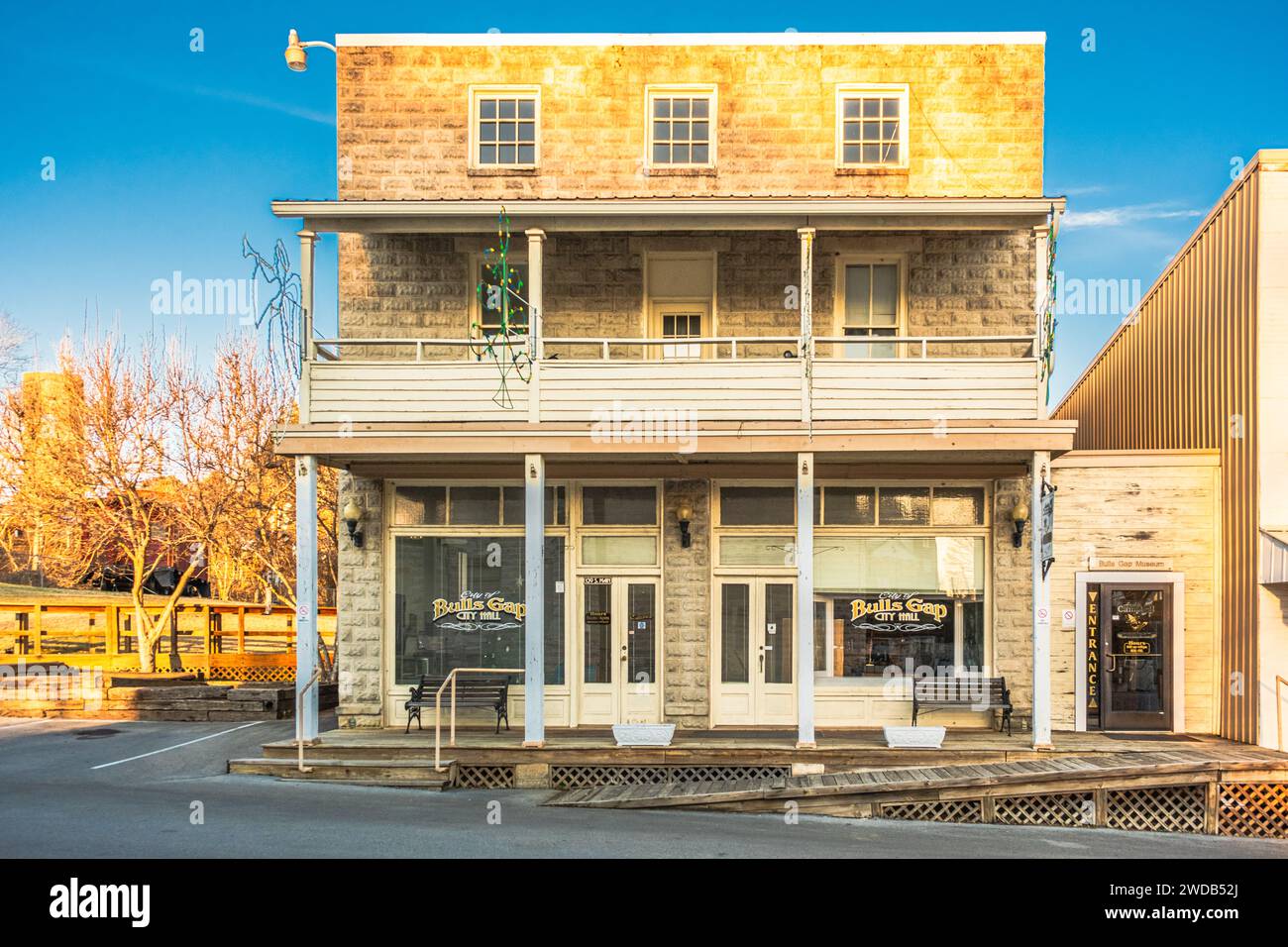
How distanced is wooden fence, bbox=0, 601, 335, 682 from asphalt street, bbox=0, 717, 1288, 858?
28.1ft

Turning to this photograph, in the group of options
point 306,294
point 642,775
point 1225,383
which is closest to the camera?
point 642,775

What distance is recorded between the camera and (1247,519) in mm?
12875

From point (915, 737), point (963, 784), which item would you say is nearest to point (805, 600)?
point (915, 737)

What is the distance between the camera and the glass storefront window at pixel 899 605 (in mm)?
13961

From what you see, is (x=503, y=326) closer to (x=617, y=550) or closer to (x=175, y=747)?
(x=617, y=550)

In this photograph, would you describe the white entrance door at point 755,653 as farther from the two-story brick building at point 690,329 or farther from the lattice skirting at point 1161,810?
the lattice skirting at point 1161,810

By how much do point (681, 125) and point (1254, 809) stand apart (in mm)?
11098

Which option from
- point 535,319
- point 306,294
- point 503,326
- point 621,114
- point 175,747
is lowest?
point 175,747

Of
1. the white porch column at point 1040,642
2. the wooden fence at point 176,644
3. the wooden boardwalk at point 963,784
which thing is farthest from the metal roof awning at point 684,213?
the wooden fence at point 176,644

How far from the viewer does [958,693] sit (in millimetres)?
13781

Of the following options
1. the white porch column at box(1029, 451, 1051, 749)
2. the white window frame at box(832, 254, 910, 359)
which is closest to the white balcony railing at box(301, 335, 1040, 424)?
the white window frame at box(832, 254, 910, 359)

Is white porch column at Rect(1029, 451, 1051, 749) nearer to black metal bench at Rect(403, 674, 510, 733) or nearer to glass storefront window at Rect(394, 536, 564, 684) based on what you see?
glass storefront window at Rect(394, 536, 564, 684)

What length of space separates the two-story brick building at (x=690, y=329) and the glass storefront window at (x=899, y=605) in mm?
40

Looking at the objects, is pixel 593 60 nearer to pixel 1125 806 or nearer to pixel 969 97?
pixel 969 97
